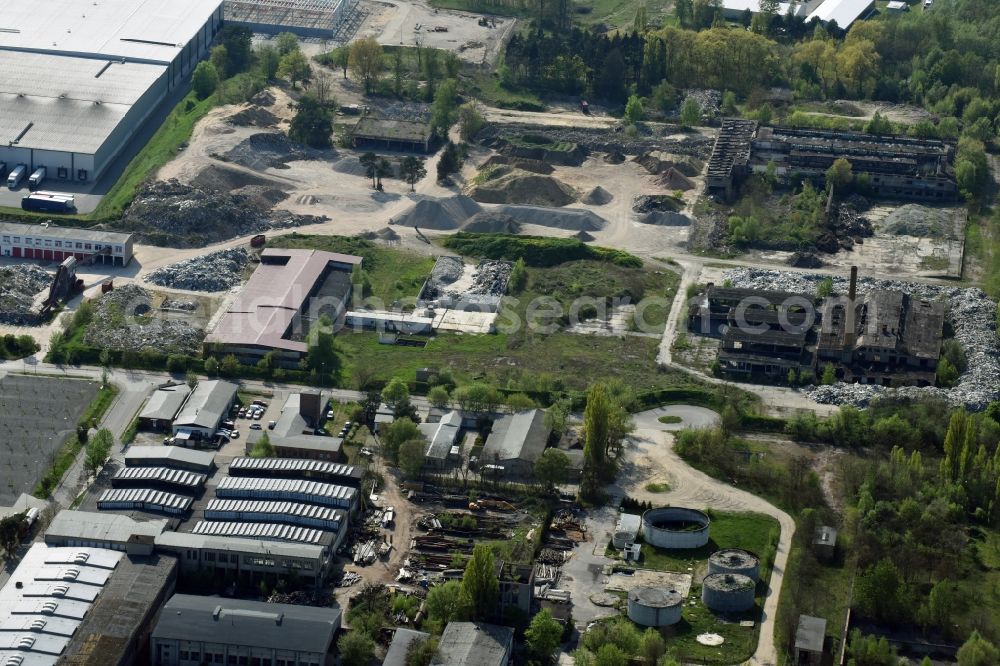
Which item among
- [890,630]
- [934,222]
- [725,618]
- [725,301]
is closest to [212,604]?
[725,618]

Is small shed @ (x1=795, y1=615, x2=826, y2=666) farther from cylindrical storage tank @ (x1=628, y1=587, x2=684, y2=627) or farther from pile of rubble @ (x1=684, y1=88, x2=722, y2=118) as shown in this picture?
pile of rubble @ (x1=684, y1=88, x2=722, y2=118)

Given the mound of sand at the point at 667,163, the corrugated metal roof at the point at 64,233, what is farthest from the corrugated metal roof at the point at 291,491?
the mound of sand at the point at 667,163

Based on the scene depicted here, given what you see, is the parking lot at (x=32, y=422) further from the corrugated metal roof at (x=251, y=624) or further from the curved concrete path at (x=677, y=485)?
the curved concrete path at (x=677, y=485)

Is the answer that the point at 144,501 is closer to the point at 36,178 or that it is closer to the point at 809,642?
the point at 809,642


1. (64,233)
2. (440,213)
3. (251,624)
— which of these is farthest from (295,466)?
(440,213)

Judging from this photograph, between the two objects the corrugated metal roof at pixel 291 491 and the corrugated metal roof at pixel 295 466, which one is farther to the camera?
the corrugated metal roof at pixel 295 466

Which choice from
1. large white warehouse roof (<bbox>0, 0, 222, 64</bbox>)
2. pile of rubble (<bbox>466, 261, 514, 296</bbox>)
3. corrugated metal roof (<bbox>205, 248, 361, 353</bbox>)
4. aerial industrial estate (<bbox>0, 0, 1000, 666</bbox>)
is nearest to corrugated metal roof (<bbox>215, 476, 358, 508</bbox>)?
aerial industrial estate (<bbox>0, 0, 1000, 666</bbox>)
